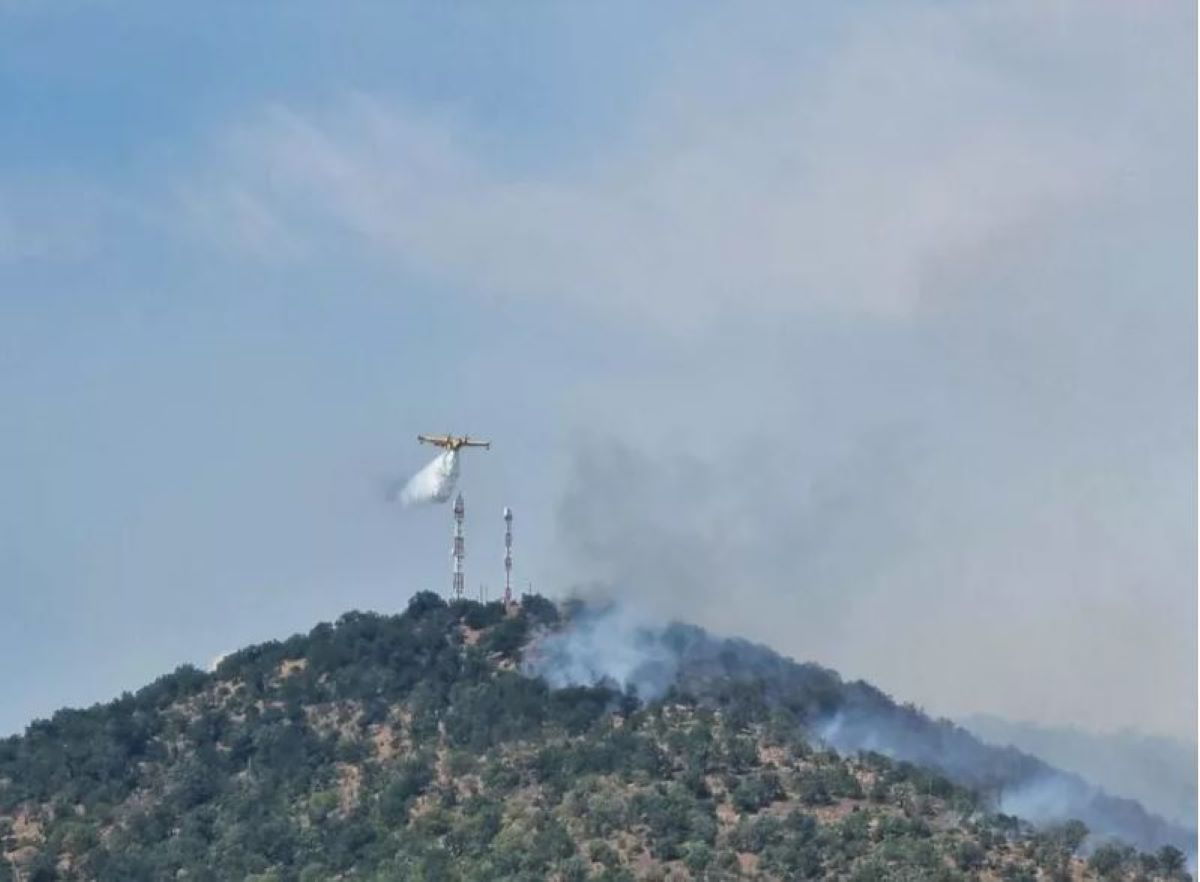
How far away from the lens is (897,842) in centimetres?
18225

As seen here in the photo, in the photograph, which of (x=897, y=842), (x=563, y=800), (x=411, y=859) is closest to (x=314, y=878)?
(x=411, y=859)

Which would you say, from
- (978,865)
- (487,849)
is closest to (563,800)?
(487,849)

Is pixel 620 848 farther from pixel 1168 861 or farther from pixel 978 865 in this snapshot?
pixel 1168 861

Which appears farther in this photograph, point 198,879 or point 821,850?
point 198,879

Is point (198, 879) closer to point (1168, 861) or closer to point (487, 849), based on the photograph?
point (487, 849)

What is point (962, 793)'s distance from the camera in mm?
199375

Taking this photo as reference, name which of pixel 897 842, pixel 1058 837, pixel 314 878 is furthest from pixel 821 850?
pixel 314 878

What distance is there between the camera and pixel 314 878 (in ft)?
628

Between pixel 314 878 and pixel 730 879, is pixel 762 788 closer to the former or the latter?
pixel 730 879

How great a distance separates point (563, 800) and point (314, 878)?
70.9ft

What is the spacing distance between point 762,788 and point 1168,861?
32513mm

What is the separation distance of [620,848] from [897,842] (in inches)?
837

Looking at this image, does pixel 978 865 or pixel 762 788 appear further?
pixel 762 788

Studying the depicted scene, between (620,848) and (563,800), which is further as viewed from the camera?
(563,800)
